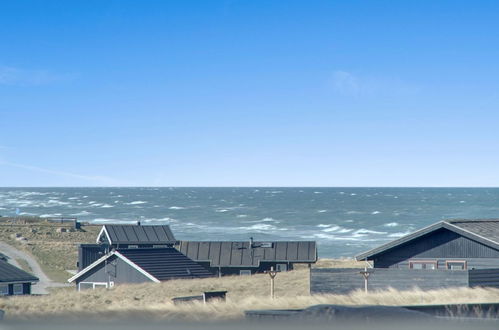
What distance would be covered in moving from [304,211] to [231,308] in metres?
176

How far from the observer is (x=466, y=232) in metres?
32.4

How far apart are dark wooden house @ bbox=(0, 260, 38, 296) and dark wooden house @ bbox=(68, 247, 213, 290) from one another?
3.91 meters

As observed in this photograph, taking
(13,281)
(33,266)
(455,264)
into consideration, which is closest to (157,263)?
(13,281)

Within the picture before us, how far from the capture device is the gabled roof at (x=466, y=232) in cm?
3225

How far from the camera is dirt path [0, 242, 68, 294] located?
199 feet

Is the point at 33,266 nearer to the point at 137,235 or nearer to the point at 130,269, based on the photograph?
the point at 137,235

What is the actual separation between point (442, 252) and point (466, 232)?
1733 mm

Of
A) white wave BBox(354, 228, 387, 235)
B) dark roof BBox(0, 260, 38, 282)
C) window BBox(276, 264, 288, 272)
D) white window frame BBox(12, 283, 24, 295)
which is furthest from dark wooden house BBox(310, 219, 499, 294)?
white wave BBox(354, 228, 387, 235)

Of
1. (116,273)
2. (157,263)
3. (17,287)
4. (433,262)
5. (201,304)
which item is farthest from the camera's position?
(157,263)

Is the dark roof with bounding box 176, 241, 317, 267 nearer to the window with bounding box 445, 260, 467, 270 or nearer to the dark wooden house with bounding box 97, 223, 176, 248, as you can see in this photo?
the dark wooden house with bounding box 97, 223, 176, 248

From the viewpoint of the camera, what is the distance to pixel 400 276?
96.7 feet

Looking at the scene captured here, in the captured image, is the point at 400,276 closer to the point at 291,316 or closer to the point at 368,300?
the point at 368,300

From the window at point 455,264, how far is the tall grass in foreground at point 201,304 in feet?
22.6

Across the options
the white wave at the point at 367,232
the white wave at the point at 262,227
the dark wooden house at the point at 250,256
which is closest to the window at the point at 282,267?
the dark wooden house at the point at 250,256
